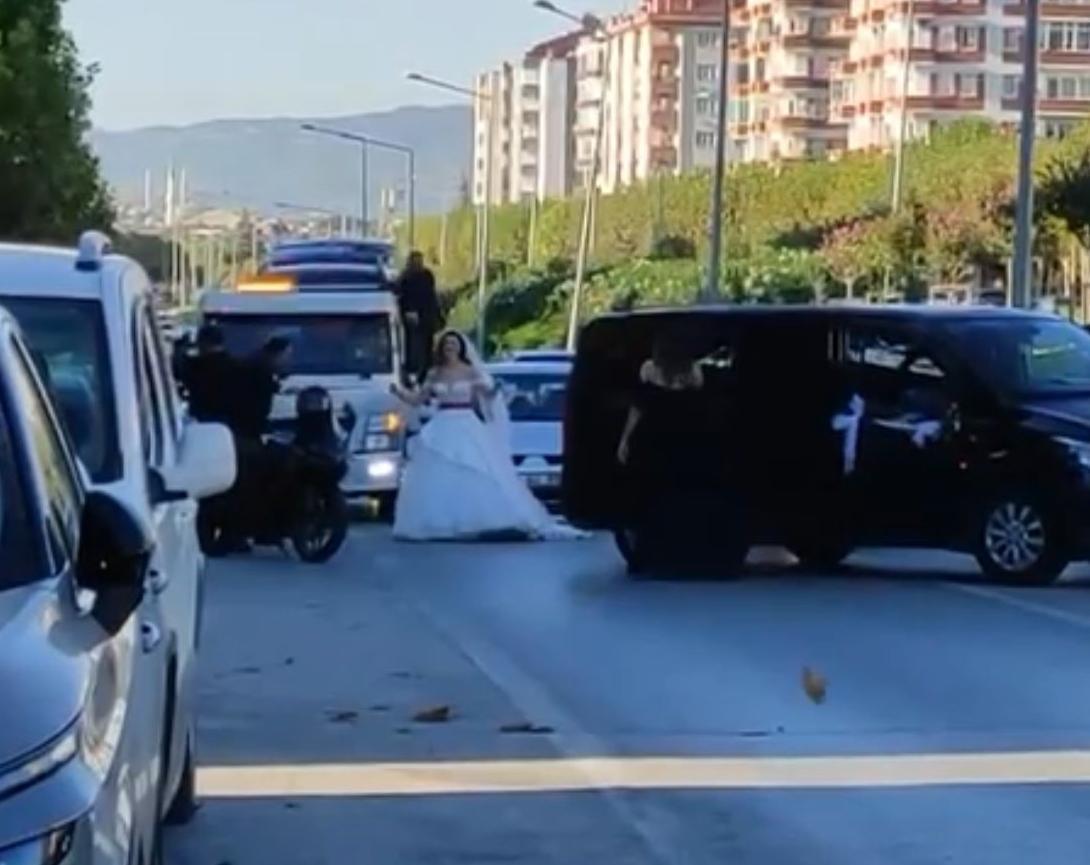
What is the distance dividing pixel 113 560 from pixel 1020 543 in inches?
621

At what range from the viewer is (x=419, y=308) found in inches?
1532

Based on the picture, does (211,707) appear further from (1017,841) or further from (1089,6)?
(1089,6)

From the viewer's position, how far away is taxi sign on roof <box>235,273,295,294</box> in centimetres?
3500

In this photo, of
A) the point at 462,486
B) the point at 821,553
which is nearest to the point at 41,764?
the point at 821,553

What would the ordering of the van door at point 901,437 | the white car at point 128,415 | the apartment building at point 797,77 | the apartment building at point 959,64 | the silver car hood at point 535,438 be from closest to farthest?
the white car at point 128,415
the van door at point 901,437
the silver car hood at point 535,438
the apartment building at point 959,64
the apartment building at point 797,77

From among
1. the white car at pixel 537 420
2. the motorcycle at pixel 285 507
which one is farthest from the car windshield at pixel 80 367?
the white car at pixel 537 420

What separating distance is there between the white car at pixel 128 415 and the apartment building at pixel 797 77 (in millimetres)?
155445

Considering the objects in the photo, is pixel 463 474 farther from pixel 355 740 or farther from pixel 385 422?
pixel 355 740

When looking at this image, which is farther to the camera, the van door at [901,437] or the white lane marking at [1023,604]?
the van door at [901,437]

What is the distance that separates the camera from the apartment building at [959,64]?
15638cm

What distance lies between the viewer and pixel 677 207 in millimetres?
112250

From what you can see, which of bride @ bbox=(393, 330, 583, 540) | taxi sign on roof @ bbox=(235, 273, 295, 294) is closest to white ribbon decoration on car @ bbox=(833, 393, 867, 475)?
bride @ bbox=(393, 330, 583, 540)

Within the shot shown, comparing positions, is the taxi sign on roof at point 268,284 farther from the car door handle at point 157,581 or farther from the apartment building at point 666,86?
the apartment building at point 666,86

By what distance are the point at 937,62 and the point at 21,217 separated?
369 feet
